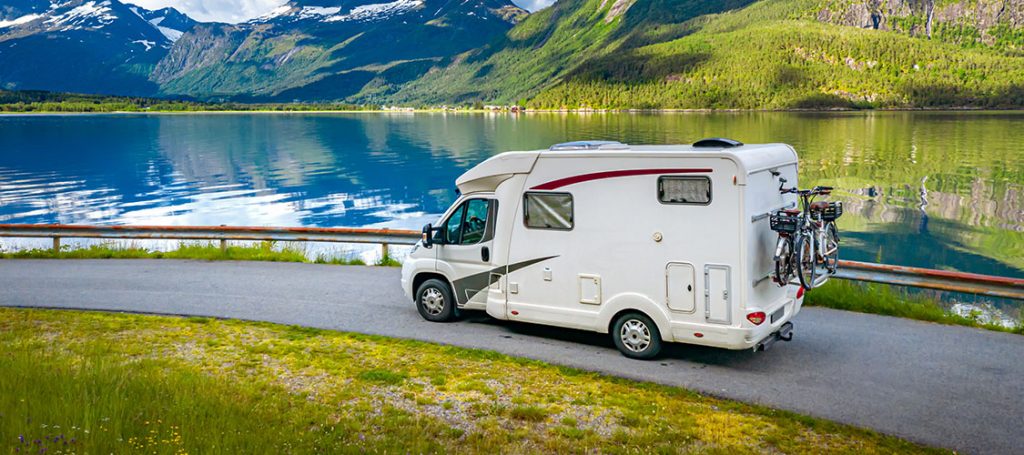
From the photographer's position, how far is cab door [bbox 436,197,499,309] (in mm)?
11688

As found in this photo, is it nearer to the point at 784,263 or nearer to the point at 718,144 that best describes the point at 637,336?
the point at 784,263

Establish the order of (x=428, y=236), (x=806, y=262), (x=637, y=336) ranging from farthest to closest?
1. (x=428, y=236)
2. (x=637, y=336)
3. (x=806, y=262)

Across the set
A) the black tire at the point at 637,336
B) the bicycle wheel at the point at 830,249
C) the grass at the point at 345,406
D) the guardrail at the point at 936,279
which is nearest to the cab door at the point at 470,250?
the grass at the point at 345,406

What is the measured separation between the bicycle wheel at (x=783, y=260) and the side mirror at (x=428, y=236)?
509 cm

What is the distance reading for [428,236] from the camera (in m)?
12.3

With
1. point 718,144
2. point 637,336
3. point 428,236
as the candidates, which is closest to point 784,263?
point 718,144

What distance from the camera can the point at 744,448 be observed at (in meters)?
7.34

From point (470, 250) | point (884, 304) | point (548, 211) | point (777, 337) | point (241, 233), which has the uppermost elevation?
point (548, 211)

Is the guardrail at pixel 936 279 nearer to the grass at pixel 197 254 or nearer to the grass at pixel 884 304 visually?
the grass at pixel 884 304

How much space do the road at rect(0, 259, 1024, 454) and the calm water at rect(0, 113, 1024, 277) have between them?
21.9 m

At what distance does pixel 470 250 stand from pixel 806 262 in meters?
4.68

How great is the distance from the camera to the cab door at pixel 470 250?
11688mm

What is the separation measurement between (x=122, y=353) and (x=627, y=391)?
6.32 m

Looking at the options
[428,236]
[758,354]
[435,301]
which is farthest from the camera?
[435,301]
